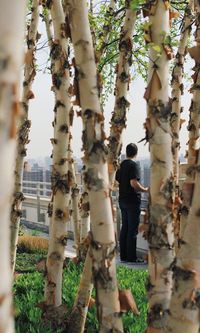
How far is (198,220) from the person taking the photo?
2.02 metres

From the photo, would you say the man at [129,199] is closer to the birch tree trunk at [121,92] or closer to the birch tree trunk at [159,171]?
the birch tree trunk at [121,92]

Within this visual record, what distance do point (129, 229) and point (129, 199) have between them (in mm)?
631

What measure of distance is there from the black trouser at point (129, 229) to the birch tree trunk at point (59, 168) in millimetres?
4746

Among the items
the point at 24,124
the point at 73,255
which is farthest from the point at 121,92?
the point at 73,255

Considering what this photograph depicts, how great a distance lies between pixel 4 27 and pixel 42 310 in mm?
3809

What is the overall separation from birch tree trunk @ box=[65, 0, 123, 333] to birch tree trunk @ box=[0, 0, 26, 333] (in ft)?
4.40

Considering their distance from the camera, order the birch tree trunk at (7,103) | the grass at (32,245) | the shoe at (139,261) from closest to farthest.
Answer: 1. the birch tree trunk at (7,103)
2. the shoe at (139,261)
3. the grass at (32,245)

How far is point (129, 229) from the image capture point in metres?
9.23

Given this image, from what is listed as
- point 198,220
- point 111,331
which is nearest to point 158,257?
point 111,331

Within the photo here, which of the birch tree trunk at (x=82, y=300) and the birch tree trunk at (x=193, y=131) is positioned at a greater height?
the birch tree trunk at (x=193, y=131)

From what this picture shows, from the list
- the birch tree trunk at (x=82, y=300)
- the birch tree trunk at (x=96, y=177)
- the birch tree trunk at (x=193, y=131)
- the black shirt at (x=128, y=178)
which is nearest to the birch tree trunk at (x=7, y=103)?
the birch tree trunk at (x=96, y=177)

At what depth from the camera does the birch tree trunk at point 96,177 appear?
2252 millimetres

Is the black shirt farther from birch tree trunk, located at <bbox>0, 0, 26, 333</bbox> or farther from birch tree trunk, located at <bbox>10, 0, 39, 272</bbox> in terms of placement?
birch tree trunk, located at <bbox>0, 0, 26, 333</bbox>

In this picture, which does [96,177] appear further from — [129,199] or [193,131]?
[129,199]
